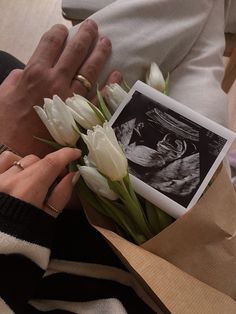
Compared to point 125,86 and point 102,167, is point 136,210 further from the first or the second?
point 125,86

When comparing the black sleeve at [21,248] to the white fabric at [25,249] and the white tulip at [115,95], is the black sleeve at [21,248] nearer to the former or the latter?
the white fabric at [25,249]

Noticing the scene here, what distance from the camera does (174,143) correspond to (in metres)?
0.57

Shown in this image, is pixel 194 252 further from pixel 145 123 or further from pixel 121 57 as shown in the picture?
pixel 121 57

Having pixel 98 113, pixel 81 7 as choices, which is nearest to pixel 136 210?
pixel 98 113

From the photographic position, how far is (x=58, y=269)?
60 centimetres

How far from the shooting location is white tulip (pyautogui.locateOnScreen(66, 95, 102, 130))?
1.80 feet

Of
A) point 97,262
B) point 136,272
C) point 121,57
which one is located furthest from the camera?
point 121,57

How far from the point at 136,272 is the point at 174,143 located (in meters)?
0.18

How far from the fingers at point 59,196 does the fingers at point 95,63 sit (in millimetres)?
228

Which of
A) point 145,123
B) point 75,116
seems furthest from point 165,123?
point 75,116

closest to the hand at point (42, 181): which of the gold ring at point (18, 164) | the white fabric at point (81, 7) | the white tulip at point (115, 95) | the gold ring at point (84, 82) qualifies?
the gold ring at point (18, 164)

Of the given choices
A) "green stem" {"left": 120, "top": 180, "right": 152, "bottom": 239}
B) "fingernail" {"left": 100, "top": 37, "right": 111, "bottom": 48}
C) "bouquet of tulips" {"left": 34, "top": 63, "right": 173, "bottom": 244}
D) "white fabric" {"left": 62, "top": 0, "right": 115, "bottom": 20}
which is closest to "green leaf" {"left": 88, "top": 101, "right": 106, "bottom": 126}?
"bouquet of tulips" {"left": 34, "top": 63, "right": 173, "bottom": 244}

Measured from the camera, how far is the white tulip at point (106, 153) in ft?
1.60

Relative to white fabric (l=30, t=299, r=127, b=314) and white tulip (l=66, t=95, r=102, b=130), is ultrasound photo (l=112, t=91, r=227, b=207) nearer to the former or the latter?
white tulip (l=66, t=95, r=102, b=130)
